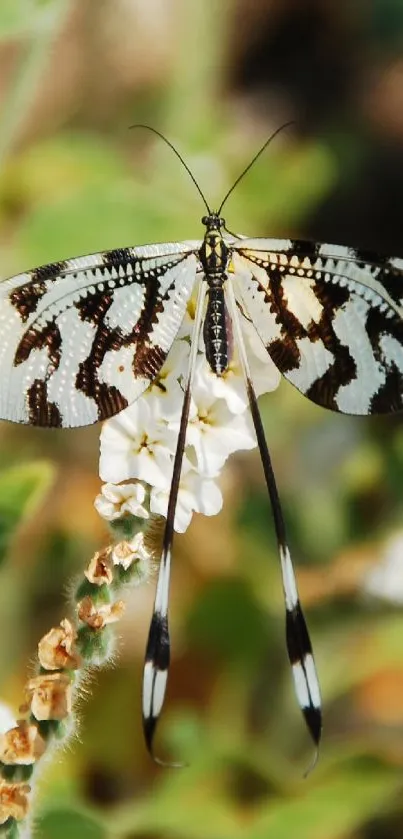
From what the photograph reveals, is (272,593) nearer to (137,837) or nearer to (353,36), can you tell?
(137,837)

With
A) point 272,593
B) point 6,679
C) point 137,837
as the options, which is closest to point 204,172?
point 272,593

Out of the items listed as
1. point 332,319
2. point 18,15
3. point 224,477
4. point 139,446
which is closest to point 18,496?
point 139,446

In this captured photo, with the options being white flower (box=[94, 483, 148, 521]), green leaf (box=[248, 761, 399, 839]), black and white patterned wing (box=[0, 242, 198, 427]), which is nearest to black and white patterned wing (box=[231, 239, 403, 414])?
black and white patterned wing (box=[0, 242, 198, 427])

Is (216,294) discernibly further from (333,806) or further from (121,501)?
(333,806)

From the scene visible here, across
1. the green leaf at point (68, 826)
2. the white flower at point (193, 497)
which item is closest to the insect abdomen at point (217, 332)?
the white flower at point (193, 497)

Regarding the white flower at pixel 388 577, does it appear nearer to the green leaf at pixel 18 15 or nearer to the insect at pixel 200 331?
the insect at pixel 200 331

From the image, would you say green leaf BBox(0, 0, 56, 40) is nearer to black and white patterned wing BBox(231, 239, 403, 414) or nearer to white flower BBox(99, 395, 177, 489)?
black and white patterned wing BBox(231, 239, 403, 414)
